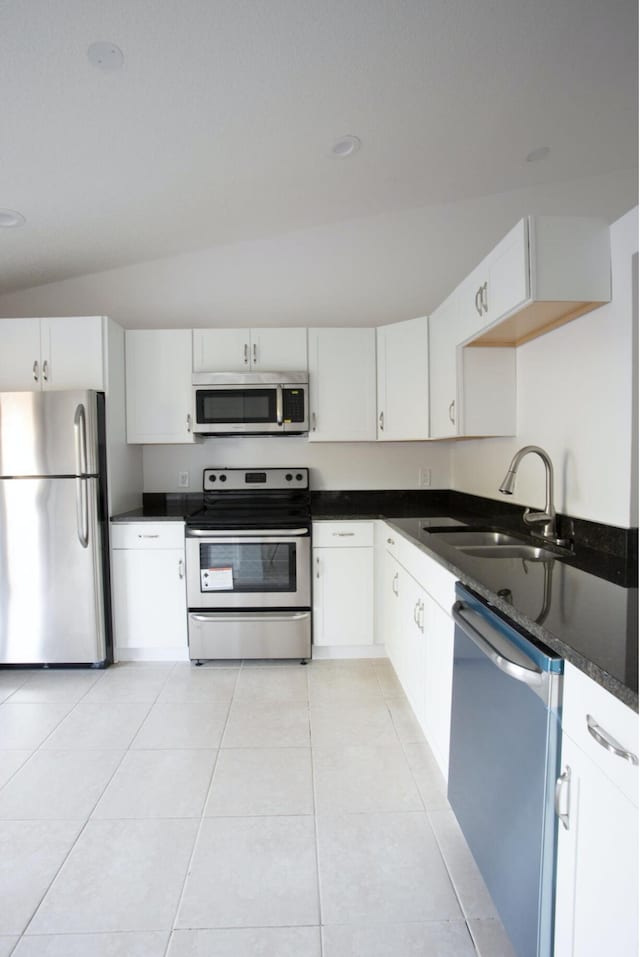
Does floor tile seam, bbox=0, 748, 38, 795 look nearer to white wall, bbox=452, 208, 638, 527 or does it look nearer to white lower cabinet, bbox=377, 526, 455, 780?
white lower cabinet, bbox=377, 526, 455, 780

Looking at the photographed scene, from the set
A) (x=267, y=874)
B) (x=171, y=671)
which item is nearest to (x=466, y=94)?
(x=267, y=874)

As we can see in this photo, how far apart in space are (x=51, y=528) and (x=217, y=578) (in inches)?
38.3

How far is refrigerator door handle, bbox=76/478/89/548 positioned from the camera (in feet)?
8.33

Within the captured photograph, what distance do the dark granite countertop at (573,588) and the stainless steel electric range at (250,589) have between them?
66 centimetres

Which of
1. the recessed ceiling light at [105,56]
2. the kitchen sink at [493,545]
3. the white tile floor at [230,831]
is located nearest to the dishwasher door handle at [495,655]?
the kitchen sink at [493,545]

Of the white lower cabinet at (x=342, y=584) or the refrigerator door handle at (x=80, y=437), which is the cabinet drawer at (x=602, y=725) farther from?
the refrigerator door handle at (x=80, y=437)

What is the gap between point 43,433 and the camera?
8.25ft

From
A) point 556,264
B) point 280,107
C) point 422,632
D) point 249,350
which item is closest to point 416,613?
point 422,632

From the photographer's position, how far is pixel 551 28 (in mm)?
1621

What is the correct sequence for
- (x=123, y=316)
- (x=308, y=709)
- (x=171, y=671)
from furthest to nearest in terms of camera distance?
(x=123, y=316) < (x=171, y=671) < (x=308, y=709)

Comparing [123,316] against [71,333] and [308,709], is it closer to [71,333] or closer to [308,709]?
[71,333]

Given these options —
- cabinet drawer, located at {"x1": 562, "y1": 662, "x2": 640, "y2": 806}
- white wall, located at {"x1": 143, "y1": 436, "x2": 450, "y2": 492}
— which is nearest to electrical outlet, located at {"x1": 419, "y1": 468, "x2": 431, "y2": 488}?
white wall, located at {"x1": 143, "y1": 436, "x2": 450, "y2": 492}

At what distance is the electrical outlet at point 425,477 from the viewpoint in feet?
10.7

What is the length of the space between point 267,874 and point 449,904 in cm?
52
